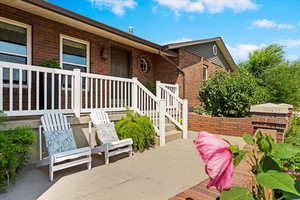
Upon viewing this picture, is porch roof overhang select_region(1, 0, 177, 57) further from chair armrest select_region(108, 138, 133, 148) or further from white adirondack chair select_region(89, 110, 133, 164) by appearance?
chair armrest select_region(108, 138, 133, 148)

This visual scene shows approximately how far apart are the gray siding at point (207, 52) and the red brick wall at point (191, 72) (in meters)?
0.30

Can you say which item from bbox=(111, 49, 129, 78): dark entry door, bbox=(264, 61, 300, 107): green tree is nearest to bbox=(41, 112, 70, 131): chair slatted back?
bbox=(111, 49, 129, 78): dark entry door

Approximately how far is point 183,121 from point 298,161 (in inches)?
173

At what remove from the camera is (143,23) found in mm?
16031

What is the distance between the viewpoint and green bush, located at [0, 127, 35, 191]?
104 inches

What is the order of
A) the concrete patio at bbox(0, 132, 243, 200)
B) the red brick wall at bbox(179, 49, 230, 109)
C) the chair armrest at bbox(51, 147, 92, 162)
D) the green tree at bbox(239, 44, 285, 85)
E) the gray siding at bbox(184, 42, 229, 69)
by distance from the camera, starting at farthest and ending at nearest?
the green tree at bbox(239, 44, 285, 85), the gray siding at bbox(184, 42, 229, 69), the red brick wall at bbox(179, 49, 230, 109), the chair armrest at bbox(51, 147, 92, 162), the concrete patio at bbox(0, 132, 243, 200)

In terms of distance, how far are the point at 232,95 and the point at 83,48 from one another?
547 cm

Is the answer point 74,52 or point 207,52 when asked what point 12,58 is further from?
point 207,52

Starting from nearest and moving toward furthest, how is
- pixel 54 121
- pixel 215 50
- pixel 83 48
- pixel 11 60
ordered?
pixel 54 121 < pixel 11 60 < pixel 83 48 < pixel 215 50

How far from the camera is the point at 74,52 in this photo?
6.38 metres

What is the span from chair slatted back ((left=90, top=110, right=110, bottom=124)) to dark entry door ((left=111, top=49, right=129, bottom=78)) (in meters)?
3.55

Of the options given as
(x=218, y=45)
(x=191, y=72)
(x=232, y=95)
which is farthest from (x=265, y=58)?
(x=232, y=95)

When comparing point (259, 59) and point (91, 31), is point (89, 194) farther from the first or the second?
point (259, 59)

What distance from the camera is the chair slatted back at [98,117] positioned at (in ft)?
14.1
